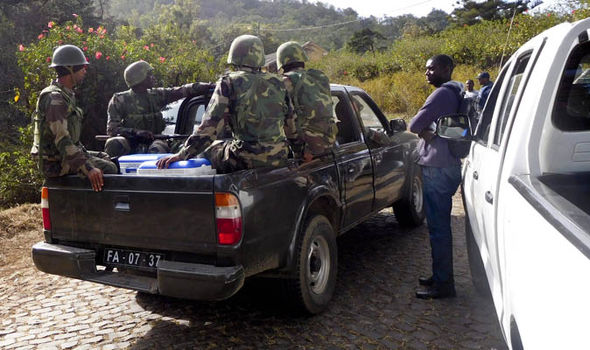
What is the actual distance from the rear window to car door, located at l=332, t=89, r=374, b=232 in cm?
193

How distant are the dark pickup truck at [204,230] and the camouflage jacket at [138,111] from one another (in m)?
1.74

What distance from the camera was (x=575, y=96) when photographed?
107 inches

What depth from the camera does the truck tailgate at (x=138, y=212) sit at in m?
2.93

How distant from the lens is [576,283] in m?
1.21

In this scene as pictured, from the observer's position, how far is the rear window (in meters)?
2.60

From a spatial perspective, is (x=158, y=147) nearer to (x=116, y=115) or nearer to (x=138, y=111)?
(x=138, y=111)

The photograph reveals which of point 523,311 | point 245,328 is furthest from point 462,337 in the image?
point 523,311

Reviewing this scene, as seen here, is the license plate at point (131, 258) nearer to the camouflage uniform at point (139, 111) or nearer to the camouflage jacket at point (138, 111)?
the camouflage uniform at point (139, 111)

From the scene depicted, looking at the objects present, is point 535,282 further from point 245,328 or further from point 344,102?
point 344,102

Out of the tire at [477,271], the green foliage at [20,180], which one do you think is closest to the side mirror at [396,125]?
the tire at [477,271]

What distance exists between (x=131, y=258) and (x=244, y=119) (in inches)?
48.4

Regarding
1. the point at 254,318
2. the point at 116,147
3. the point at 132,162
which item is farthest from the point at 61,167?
the point at 254,318

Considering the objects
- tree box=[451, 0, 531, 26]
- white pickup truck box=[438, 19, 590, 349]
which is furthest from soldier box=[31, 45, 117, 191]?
tree box=[451, 0, 531, 26]

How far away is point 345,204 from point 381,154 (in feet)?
3.40
